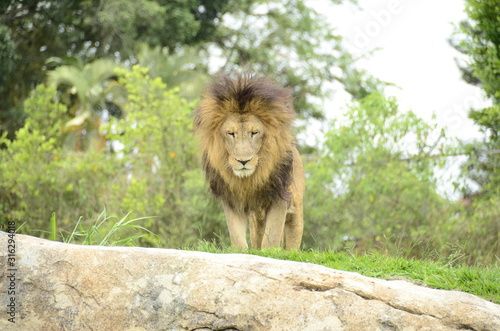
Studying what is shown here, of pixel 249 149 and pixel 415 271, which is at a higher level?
pixel 249 149

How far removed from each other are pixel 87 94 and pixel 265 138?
59.0 ft

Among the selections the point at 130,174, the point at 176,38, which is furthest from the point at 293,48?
the point at 130,174

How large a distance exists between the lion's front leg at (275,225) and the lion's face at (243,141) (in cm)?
44

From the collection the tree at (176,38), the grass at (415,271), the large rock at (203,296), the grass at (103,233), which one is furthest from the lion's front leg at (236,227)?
the tree at (176,38)

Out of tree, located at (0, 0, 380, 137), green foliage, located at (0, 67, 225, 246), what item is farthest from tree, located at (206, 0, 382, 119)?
green foliage, located at (0, 67, 225, 246)

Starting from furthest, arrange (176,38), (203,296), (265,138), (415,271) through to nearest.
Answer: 1. (176,38)
2. (265,138)
3. (415,271)
4. (203,296)

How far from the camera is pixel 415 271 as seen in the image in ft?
14.0

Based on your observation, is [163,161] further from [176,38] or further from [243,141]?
[176,38]

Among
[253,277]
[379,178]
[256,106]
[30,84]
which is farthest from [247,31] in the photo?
[253,277]

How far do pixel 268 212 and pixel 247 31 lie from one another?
838 inches

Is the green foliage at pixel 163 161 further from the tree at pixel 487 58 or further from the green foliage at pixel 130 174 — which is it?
the tree at pixel 487 58

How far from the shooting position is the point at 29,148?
36.8ft

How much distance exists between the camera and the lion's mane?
5305mm

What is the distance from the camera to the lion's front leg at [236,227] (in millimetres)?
5184
